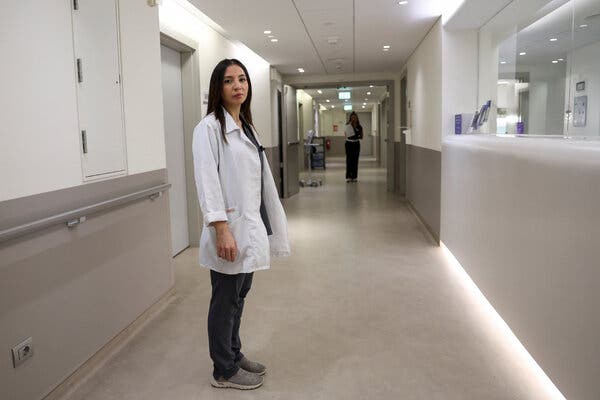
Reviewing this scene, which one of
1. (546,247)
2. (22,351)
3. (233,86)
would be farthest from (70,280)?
(546,247)

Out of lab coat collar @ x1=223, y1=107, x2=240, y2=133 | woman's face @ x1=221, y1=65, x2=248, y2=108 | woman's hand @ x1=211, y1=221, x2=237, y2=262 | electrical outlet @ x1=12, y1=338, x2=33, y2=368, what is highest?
woman's face @ x1=221, y1=65, x2=248, y2=108

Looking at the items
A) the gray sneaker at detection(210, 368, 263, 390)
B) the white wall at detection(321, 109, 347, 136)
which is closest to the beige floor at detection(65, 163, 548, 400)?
the gray sneaker at detection(210, 368, 263, 390)

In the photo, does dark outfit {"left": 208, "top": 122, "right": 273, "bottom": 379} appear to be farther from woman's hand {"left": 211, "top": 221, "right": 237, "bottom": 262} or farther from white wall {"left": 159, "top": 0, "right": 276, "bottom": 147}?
white wall {"left": 159, "top": 0, "right": 276, "bottom": 147}

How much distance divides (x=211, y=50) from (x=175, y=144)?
1374 millimetres

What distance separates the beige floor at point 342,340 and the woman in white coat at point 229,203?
35 centimetres

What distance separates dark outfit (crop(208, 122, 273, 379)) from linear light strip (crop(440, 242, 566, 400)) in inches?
59.5

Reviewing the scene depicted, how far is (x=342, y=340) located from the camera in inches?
123

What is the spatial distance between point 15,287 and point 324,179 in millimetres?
12263

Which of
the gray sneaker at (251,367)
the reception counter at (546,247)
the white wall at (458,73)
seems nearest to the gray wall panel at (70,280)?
the gray sneaker at (251,367)

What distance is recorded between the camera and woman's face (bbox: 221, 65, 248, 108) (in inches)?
93.7

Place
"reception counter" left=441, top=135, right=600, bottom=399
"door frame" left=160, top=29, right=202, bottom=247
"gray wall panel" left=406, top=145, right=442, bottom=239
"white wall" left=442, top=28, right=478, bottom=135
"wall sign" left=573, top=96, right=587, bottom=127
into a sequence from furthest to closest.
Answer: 1. "gray wall panel" left=406, top=145, right=442, bottom=239
2. "door frame" left=160, top=29, right=202, bottom=247
3. "white wall" left=442, top=28, right=478, bottom=135
4. "wall sign" left=573, top=96, right=587, bottom=127
5. "reception counter" left=441, top=135, right=600, bottom=399

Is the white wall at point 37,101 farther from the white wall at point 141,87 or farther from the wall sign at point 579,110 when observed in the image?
the wall sign at point 579,110

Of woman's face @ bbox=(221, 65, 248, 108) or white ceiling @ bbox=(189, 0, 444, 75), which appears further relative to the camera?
white ceiling @ bbox=(189, 0, 444, 75)

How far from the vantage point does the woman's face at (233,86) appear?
238cm
